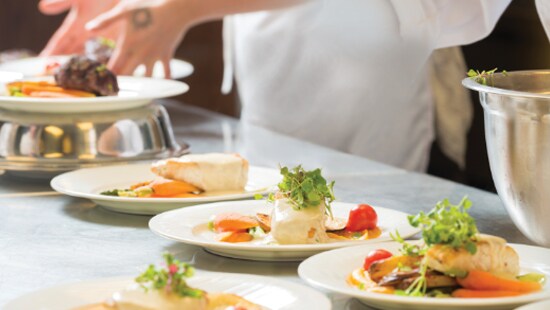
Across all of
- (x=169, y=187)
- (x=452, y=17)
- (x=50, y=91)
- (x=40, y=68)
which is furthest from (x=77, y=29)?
(x=169, y=187)

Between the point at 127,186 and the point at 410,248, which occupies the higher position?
the point at 410,248

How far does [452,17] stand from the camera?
2115mm

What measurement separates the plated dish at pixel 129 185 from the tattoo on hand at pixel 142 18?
2.74 ft

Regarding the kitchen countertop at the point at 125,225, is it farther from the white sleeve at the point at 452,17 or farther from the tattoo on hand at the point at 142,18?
the tattoo on hand at the point at 142,18

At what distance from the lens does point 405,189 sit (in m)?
1.87

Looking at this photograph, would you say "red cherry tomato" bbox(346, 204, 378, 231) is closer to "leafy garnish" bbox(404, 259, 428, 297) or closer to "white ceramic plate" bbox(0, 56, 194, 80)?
"leafy garnish" bbox(404, 259, 428, 297)

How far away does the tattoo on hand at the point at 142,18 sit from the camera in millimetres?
2672

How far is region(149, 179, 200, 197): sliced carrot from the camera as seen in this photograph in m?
1.69

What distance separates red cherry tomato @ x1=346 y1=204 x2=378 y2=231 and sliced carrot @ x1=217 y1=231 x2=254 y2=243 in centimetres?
14

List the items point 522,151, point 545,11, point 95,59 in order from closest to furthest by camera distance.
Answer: point 522,151 → point 545,11 → point 95,59

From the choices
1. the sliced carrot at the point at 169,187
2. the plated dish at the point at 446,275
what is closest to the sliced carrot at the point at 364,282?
the plated dish at the point at 446,275

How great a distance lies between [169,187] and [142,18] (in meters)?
1.10

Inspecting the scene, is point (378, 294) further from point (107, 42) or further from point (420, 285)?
point (107, 42)

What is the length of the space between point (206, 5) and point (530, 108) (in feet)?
5.10
